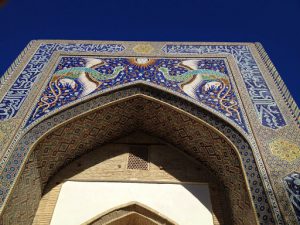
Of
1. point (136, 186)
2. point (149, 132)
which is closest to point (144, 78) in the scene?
point (149, 132)

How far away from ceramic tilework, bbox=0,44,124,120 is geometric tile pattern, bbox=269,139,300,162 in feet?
9.49

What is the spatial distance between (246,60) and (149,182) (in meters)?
2.40

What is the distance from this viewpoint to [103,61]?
Answer: 512 cm

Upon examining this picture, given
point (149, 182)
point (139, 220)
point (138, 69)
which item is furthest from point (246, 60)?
point (139, 220)

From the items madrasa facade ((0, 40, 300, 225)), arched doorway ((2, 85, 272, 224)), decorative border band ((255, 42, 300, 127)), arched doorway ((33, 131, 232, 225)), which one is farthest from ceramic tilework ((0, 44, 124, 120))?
decorative border band ((255, 42, 300, 127))

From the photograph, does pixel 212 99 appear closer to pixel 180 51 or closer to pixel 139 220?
pixel 180 51

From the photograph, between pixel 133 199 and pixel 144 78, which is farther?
pixel 144 78

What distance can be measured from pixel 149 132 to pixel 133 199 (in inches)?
45.9

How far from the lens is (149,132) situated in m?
4.91

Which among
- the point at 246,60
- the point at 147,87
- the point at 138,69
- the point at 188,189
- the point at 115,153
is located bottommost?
the point at 188,189

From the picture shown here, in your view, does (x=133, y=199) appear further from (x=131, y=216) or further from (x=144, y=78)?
(x=144, y=78)

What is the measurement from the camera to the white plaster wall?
152 inches

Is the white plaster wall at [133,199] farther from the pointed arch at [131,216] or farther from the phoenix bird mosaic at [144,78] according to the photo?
the phoenix bird mosaic at [144,78]

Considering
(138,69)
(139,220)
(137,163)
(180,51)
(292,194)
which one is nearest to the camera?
(292,194)
